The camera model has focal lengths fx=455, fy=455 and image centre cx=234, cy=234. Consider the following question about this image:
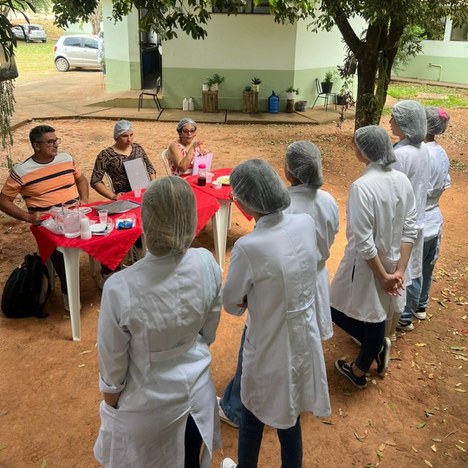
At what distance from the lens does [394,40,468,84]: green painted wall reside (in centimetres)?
1789

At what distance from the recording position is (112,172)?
4281 millimetres

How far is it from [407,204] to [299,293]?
3.54ft

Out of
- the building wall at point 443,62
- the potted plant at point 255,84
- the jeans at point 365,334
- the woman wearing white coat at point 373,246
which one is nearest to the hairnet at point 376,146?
the woman wearing white coat at point 373,246

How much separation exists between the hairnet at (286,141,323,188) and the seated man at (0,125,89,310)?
2150 mm

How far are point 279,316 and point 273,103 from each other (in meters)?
11.1

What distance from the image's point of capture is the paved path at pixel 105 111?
11469 mm

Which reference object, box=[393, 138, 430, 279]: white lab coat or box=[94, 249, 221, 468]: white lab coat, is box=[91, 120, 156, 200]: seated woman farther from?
box=[94, 249, 221, 468]: white lab coat

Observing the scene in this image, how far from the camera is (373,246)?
8.32 feet

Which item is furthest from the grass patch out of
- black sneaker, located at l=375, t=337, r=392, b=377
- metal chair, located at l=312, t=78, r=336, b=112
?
black sneaker, located at l=375, t=337, r=392, b=377

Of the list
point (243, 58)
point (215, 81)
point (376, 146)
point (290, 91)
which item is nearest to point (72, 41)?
point (215, 81)

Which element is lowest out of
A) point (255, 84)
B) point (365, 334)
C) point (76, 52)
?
point (365, 334)

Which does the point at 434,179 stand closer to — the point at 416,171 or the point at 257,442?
the point at 416,171

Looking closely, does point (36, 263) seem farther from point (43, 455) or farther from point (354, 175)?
point (354, 175)

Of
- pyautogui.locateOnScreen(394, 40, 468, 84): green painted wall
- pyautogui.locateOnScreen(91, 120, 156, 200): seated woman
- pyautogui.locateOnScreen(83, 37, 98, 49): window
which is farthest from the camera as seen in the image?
pyautogui.locateOnScreen(83, 37, 98, 49): window
